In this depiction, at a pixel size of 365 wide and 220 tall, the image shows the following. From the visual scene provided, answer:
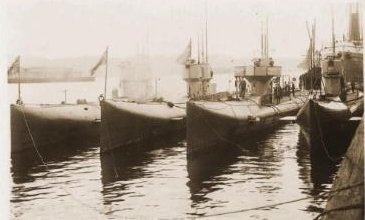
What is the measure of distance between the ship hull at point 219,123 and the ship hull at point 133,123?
348cm

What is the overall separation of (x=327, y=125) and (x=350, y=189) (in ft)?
37.2

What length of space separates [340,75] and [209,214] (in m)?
15.1

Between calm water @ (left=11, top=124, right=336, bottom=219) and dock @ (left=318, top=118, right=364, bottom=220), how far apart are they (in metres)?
4.22

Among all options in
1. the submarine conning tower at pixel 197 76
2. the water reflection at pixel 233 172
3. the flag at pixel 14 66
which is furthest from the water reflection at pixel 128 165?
the submarine conning tower at pixel 197 76

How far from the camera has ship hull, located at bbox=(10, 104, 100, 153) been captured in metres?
21.2

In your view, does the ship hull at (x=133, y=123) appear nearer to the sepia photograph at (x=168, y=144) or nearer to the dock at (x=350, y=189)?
the sepia photograph at (x=168, y=144)

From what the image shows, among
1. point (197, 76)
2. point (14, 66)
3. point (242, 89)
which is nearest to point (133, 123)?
point (14, 66)

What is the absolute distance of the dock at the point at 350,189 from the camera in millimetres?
6305

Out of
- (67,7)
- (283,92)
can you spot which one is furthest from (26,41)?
(283,92)

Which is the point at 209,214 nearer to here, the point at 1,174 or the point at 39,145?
the point at 1,174

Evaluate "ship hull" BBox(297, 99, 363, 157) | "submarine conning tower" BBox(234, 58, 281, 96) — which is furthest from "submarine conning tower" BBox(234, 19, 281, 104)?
"ship hull" BBox(297, 99, 363, 157)

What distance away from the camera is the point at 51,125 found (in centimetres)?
2289

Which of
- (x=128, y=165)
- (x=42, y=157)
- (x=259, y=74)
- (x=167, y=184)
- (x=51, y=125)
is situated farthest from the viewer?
A: (x=259, y=74)

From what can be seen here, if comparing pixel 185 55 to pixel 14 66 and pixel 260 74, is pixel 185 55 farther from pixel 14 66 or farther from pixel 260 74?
pixel 14 66
